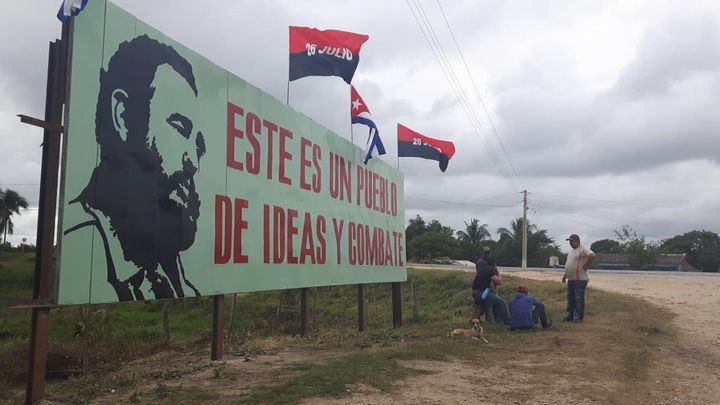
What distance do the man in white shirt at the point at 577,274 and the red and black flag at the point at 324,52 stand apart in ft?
18.9

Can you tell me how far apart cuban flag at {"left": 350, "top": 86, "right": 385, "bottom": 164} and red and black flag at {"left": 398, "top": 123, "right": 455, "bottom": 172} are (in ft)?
8.57

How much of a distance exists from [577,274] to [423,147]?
547 centimetres

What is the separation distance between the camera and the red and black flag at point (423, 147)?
53.1 feet

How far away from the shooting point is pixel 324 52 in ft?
37.8

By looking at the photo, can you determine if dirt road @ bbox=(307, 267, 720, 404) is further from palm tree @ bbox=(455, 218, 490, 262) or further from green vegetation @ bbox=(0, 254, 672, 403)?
palm tree @ bbox=(455, 218, 490, 262)

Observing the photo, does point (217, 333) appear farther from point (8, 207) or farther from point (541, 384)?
point (8, 207)

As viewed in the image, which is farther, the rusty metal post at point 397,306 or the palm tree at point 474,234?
the palm tree at point 474,234

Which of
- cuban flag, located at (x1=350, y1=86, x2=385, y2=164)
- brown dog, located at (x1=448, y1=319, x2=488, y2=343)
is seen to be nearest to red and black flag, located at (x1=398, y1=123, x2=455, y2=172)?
cuban flag, located at (x1=350, y1=86, x2=385, y2=164)

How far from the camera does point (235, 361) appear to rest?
8.73 meters

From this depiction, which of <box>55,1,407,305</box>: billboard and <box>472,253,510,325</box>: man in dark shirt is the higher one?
<box>55,1,407,305</box>: billboard

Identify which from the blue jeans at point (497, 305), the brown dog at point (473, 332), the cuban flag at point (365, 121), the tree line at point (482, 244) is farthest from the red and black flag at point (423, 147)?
the tree line at point (482, 244)

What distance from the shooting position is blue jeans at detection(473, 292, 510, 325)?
12.3 m

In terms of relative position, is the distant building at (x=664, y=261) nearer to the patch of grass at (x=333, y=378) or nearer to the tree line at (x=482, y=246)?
the tree line at (x=482, y=246)

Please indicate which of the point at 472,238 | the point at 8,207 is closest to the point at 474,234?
the point at 472,238
